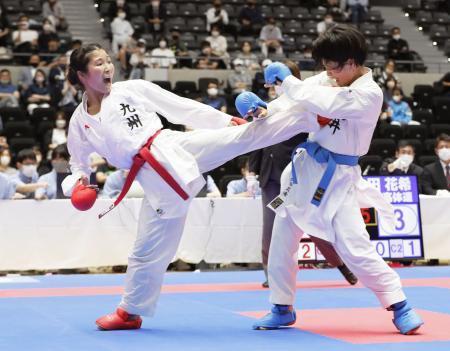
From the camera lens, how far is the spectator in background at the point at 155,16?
1714 cm

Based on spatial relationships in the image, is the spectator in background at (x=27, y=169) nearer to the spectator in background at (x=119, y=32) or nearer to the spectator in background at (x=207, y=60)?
the spectator in background at (x=207, y=60)

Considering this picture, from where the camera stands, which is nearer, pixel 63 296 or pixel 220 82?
pixel 63 296

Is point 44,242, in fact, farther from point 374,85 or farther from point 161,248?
point 374,85

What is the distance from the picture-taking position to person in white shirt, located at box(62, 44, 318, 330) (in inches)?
196

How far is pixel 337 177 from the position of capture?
4.92m

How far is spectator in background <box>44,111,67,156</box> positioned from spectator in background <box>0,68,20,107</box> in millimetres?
1407

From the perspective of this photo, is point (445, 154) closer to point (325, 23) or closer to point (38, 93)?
point (38, 93)

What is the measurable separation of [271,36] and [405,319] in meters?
13.2

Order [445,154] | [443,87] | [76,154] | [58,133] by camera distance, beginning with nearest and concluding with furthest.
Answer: [76,154] → [445,154] → [58,133] → [443,87]

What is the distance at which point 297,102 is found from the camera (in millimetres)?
4863

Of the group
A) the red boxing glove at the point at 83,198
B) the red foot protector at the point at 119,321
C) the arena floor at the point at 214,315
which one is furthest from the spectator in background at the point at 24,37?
the red foot protector at the point at 119,321

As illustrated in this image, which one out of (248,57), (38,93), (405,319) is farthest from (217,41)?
(405,319)

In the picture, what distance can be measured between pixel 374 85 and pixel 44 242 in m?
5.31

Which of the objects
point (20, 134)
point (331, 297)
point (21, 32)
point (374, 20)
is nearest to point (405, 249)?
point (331, 297)
